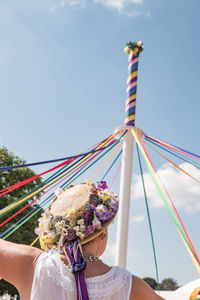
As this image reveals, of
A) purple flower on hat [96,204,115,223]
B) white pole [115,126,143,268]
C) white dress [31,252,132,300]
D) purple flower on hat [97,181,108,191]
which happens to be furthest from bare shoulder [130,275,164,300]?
white pole [115,126,143,268]

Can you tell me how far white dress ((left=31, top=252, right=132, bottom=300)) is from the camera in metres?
1.63

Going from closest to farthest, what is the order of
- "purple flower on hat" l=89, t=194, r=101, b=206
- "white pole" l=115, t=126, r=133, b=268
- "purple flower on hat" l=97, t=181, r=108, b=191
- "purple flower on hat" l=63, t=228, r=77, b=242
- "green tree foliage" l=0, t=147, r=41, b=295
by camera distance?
"purple flower on hat" l=63, t=228, r=77, b=242, "purple flower on hat" l=89, t=194, r=101, b=206, "purple flower on hat" l=97, t=181, r=108, b=191, "white pole" l=115, t=126, r=133, b=268, "green tree foliage" l=0, t=147, r=41, b=295

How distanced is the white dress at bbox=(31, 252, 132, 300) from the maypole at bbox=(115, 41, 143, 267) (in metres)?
3.63

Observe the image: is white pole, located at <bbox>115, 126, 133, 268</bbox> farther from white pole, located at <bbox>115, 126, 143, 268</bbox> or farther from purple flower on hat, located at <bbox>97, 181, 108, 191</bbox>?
purple flower on hat, located at <bbox>97, 181, 108, 191</bbox>

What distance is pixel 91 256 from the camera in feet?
5.64

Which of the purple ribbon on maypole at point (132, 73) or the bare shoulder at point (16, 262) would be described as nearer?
the bare shoulder at point (16, 262)

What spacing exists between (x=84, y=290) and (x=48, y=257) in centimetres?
24

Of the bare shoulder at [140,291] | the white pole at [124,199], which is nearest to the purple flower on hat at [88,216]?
the bare shoulder at [140,291]

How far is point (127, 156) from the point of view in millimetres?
5660

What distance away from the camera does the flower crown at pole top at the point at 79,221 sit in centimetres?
174

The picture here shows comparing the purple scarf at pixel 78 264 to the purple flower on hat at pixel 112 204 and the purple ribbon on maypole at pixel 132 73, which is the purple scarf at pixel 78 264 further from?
the purple ribbon on maypole at pixel 132 73

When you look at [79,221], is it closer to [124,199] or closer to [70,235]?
[70,235]

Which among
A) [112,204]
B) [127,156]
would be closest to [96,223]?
[112,204]

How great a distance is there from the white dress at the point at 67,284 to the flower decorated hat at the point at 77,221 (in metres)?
0.04
